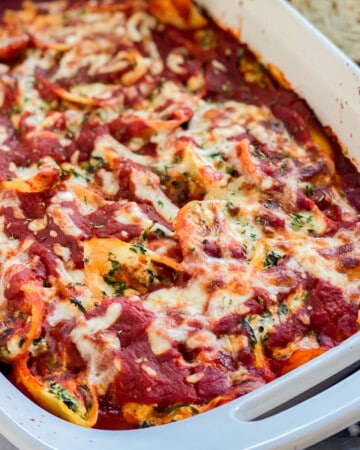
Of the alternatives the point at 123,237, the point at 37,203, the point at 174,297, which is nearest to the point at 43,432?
the point at 174,297

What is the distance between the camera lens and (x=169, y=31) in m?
3.81

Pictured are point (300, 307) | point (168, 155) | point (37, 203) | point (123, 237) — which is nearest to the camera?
point (300, 307)

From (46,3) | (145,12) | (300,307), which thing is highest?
(300,307)

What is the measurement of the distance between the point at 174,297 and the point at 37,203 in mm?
724

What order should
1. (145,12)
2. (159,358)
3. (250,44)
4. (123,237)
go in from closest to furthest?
(159,358)
(123,237)
(250,44)
(145,12)

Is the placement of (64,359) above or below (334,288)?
below

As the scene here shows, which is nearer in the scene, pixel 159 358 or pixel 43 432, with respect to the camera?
pixel 43 432

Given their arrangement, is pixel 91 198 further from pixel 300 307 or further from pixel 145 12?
pixel 145 12

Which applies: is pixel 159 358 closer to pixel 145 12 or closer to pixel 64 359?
pixel 64 359

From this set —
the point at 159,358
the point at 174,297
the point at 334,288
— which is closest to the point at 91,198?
the point at 174,297

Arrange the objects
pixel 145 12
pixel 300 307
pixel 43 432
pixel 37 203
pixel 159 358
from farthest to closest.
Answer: pixel 145 12, pixel 37 203, pixel 300 307, pixel 159 358, pixel 43 432

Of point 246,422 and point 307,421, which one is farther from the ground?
point 307,421

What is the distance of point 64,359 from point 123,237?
0.52 m

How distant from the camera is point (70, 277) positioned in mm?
2619
